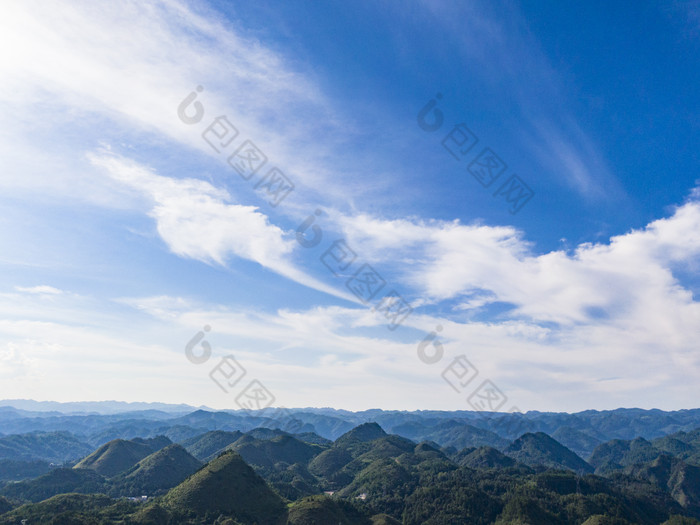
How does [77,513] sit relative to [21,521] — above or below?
above

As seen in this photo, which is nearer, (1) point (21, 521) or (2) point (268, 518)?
(1) point (21, 521)

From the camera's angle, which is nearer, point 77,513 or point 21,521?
point 77,513

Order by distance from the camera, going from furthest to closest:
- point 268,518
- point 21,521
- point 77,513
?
1. point 268,518
2. point 21,521
3. point 77,513

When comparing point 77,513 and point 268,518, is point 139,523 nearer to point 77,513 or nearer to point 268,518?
point 77,513

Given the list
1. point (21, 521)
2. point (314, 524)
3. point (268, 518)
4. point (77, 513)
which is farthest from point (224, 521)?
point (21, 521)

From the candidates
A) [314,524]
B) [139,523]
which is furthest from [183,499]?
[314,524]

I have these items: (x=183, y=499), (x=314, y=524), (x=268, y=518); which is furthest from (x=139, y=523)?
(x=314, y=524)

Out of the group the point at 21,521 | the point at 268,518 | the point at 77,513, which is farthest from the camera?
the point at 268,518

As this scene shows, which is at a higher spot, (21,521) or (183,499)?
(183,499)

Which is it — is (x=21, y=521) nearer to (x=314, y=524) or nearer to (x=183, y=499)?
(x=183, y=499)
